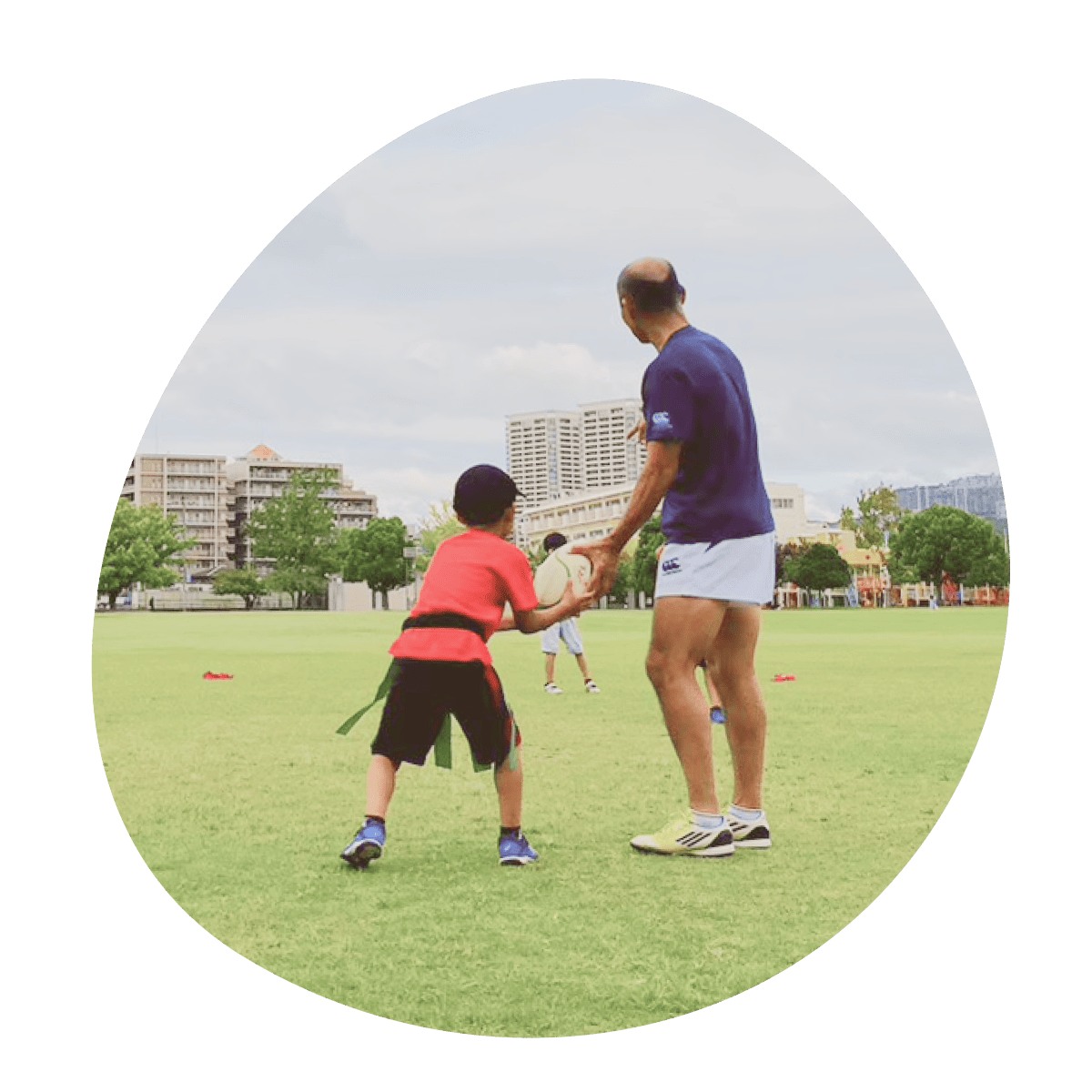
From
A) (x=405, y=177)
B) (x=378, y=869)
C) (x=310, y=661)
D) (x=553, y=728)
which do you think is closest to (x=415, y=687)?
(x=378, y=869)

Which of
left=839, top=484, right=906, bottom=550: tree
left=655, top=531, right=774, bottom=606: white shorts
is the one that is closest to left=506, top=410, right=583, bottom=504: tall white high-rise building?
left=655, top=531, right=774, bottom=606: white shorts

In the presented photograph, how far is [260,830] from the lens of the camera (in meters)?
4.48

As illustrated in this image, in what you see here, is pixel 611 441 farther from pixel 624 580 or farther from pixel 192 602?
pixel 192 602

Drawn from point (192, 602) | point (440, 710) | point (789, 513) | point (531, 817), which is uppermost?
point (789, 513)

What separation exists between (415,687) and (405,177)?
1806mm

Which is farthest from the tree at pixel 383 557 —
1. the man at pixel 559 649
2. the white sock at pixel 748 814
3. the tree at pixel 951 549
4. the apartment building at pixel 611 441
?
the man at pixel 559 649

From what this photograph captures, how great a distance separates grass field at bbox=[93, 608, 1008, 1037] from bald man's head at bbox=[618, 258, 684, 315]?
100 cm

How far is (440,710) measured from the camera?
391 cm

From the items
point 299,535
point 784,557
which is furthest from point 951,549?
point 299,535

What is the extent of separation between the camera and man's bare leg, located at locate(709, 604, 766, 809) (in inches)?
157

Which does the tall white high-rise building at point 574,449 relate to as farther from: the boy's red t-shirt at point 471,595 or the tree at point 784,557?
the tree at point 784,557

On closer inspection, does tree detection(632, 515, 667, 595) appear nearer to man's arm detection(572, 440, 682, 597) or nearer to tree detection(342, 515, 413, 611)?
man's arm detection(572, 440, 682, 597)

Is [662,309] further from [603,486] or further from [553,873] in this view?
[553,873]

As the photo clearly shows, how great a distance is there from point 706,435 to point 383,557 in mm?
1435
